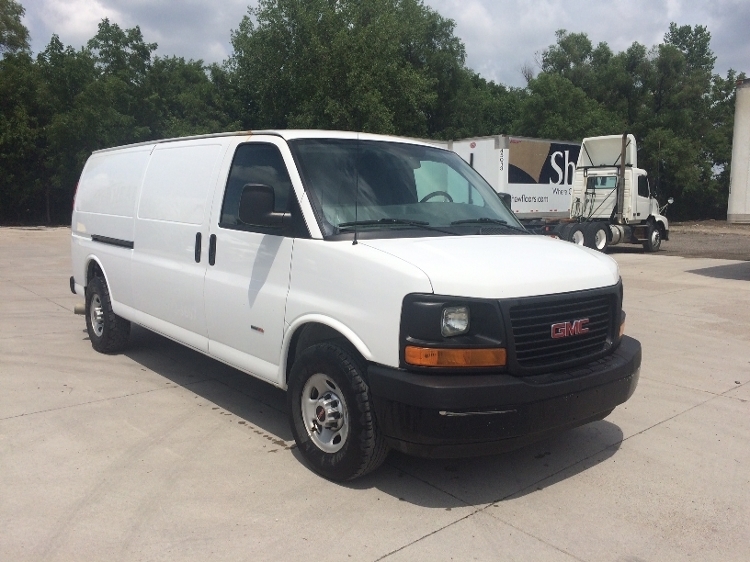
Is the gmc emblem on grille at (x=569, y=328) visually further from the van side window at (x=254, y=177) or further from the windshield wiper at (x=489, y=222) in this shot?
the van side window at (x=254, y=177)

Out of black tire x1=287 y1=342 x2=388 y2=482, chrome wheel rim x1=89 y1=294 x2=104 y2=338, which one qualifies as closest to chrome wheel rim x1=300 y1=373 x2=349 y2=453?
black tire x1=287 y1=342 x2=388 y2=482

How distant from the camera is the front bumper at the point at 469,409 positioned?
12.1 feet

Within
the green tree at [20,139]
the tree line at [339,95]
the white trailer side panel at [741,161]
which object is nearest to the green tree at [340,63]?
the tree line at [339,95]

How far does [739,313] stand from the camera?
10805 millimetres

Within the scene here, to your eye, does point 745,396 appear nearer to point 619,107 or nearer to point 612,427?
point 612,427

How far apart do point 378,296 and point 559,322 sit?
107 cm

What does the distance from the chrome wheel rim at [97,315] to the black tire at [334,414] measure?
3711 mm

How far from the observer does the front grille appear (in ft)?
12.6

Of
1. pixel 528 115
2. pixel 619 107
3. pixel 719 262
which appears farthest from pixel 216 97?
pixel 719 262

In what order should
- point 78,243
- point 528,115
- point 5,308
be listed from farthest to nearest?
point 528,115 → point 5,308 → point 78,243

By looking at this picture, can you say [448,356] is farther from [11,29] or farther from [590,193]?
[11,29]

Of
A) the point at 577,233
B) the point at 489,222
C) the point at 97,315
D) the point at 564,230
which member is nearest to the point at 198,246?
the point at 489,222

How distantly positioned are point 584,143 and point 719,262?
237 inches

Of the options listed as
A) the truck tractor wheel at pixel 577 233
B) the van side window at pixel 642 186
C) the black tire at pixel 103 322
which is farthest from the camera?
the van side window at pixel 642 186
